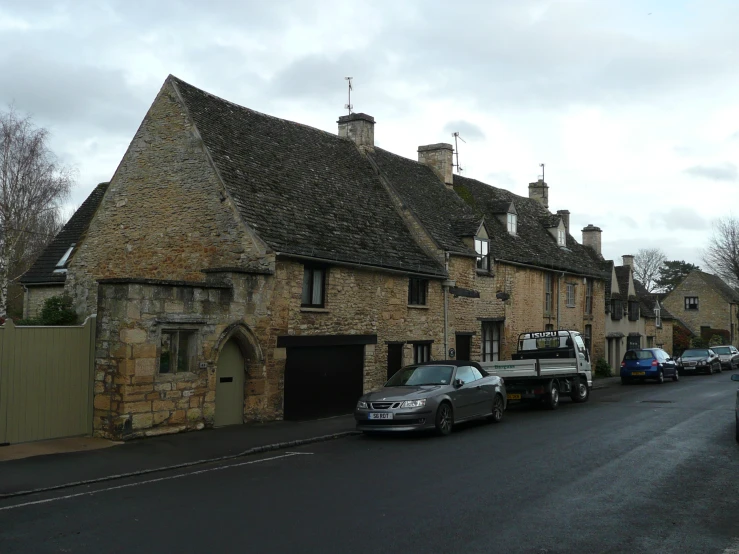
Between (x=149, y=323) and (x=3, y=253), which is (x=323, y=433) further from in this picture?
(x=3, y=253)

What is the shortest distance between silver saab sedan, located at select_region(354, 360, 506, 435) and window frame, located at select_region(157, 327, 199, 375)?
11.8 feet

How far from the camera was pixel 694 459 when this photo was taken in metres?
11.6

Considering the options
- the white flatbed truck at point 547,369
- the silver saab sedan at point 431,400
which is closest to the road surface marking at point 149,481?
the silver saab sedan at point 431,400

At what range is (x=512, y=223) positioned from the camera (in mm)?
31812

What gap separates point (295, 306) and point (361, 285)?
2915 mm

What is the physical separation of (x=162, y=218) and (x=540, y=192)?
2668 centimetres

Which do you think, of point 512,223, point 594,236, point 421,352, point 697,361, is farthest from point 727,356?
point 421,352

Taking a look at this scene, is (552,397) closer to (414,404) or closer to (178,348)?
(414,404)

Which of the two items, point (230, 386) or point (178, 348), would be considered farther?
point (230, 386)

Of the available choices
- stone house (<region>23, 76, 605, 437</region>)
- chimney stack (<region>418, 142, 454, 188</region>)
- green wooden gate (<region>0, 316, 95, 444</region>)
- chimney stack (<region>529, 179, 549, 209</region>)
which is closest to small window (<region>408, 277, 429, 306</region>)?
stone house (<region>23, 76, 605, 437</region>)

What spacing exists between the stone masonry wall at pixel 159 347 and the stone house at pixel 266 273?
0.03 meters

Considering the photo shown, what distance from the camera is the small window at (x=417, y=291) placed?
22219 millimetres

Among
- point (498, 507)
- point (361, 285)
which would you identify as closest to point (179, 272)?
point (361, 285)

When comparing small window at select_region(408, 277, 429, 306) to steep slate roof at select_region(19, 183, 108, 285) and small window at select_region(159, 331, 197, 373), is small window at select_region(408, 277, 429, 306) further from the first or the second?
steep slate roof at select_region(19, 183, 108, 285)
